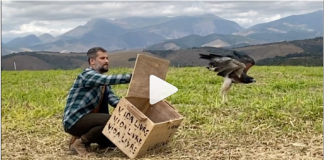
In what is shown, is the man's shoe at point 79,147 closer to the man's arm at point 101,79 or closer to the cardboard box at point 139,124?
the cardboard box at point 139,124

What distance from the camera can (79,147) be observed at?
4637mm

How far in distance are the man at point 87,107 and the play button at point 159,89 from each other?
472mm

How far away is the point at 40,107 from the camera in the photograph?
270 inches

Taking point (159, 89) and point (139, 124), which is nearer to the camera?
point (139, 124)

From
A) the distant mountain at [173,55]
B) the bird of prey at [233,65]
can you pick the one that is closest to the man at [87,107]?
the bird of prey at [233,65]

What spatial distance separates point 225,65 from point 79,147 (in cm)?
226

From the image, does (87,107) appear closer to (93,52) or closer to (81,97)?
(81,97)

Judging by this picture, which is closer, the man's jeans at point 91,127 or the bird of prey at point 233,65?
the man's jeans at point 91,127

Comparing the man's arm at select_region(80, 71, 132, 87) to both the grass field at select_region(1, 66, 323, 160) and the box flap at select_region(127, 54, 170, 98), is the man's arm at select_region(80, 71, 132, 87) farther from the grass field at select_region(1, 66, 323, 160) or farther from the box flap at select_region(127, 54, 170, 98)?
the grass field at select_region(1, 66, 323, 160)

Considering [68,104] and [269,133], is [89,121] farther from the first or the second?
[269,133]

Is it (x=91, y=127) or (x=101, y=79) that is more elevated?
(x=101, y=79)

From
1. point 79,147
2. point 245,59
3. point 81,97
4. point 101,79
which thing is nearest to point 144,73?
point 101,79

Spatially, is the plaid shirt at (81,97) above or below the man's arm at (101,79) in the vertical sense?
below

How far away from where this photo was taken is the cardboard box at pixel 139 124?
423cm
